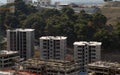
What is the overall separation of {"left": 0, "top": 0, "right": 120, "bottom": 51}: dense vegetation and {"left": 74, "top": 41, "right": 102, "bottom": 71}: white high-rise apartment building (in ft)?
16.2

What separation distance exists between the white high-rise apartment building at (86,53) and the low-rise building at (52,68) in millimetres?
5477

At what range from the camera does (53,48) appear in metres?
30.7

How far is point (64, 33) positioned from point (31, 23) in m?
5.19

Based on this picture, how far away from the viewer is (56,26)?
36656 millimetres

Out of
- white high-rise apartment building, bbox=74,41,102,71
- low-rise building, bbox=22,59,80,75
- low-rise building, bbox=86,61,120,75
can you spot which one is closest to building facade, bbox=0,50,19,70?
low-rise building, bbox=22,59,80,75

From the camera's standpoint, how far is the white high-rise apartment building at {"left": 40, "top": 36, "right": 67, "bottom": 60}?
30.5 meters

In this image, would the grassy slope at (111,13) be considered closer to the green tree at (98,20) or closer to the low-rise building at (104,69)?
the green tree at (98,20)

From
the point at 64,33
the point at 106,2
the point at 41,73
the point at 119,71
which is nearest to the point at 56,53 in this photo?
the point at 64,33

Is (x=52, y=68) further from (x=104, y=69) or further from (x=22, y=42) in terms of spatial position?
(x=22, y=42)

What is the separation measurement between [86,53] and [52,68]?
7.12 meters

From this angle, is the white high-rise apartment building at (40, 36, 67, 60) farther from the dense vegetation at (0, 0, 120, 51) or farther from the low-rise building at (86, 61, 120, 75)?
the low-rise building at (86, 61, 120, 75)

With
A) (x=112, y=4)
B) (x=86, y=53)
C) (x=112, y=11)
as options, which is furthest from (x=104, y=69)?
(x=112, y=4)

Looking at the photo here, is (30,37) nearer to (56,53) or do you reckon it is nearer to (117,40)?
(56,53)

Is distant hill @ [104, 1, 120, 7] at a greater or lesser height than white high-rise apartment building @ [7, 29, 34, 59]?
greater
